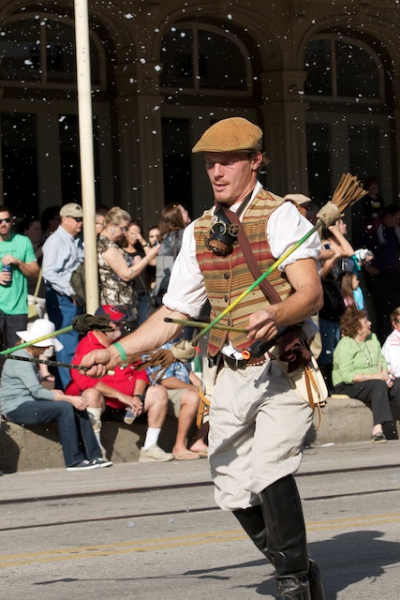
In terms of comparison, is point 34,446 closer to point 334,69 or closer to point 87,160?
point 87,160

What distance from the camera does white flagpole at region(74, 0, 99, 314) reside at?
1266 cm

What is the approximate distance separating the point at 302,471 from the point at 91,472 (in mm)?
1723

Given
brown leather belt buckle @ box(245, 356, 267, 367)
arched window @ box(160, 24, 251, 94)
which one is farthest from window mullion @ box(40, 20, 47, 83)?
brown leather belt buckle @ box(245, 356, 267, 367)

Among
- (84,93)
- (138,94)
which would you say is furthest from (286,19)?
(84,93)

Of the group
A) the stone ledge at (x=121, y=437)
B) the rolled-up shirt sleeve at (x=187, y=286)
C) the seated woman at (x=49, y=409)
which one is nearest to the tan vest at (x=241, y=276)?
the rolled-up shirt sleeve at (x=187, y=286)

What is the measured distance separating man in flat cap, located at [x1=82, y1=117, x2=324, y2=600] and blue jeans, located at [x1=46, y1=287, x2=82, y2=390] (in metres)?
7.15

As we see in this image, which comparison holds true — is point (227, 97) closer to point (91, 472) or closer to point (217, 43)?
point (217, 43)

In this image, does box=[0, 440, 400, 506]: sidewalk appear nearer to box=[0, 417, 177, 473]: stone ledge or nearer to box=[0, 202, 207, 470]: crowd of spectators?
box=[0, 417, 177, 473]: stone ledge

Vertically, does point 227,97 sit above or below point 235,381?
above

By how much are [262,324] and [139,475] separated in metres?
6.28

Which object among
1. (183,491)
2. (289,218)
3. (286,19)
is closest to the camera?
(289,218)

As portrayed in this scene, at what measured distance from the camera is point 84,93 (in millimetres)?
12961

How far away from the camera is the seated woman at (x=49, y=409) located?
464 inches

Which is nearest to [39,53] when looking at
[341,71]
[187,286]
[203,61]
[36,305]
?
[203,61]
